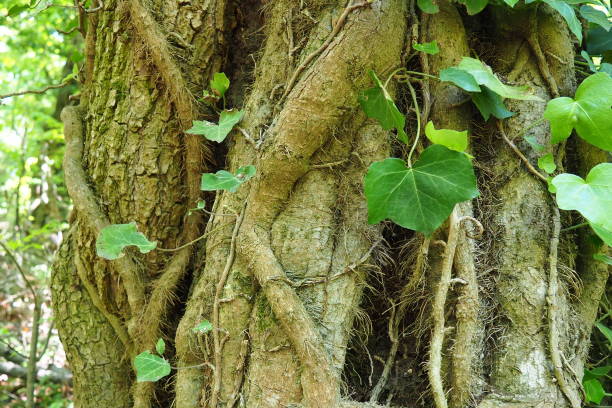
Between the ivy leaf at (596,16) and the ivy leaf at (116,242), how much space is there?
1186 mm

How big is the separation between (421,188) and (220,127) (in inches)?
21.0

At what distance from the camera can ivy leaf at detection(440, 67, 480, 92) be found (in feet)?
3.36

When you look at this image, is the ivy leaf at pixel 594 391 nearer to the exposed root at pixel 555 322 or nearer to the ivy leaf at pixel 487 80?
the exposed root at pixel 555 322

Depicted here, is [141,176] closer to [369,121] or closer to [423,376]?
[369,121]

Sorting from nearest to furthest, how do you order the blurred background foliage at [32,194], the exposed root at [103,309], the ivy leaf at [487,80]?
the ivy leaf at [487,80], the exposed root at [103,309], the blurred background foliage at [32,194]

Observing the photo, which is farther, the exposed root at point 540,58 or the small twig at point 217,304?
the exposed root at point 540,58

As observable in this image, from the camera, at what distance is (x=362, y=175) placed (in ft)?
3.67

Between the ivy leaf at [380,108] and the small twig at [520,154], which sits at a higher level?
the ivy leaf at [380,108]

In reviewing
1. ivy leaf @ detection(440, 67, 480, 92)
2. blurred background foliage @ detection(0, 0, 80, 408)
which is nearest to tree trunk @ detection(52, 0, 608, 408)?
ivy leaf @ detection(440, 67, 480, 92)

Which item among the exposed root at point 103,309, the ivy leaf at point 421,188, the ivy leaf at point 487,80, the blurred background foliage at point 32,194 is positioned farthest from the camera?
the blurred background foliage at point 32,194

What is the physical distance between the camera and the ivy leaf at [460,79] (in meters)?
1.02

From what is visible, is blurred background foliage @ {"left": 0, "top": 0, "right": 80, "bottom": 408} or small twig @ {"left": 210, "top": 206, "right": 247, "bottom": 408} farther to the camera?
blurred background foliage @ {"left": 0, "top": 0, "right": 80, "bottom": 408}

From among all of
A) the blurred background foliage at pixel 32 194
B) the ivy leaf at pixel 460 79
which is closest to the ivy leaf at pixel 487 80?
the ivy leaf at pixel 460 79

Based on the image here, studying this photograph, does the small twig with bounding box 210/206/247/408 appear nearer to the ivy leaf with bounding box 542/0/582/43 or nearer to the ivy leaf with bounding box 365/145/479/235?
the ivy leaf with bounding box 365/145/479/235
